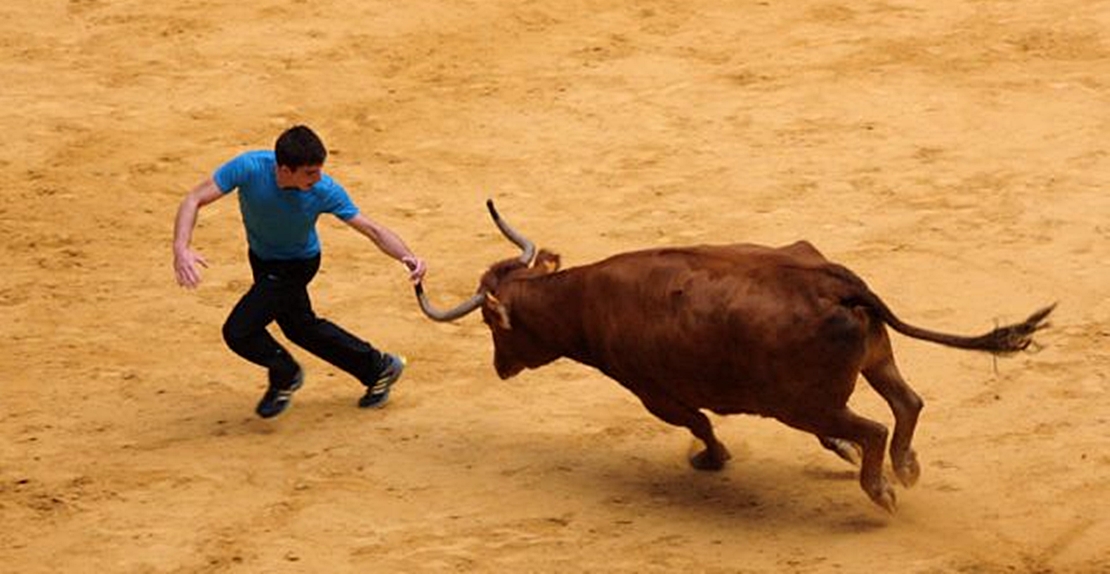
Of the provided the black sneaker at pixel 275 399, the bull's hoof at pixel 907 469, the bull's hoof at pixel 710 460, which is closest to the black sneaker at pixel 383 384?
the black sneaker at pixel 275 399

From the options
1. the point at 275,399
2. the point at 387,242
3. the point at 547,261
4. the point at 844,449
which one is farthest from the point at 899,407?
the point at 275,399

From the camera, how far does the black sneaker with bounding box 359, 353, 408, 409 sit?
433 inches

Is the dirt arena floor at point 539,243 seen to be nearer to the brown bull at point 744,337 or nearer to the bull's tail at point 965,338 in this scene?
the brown bull at point 744,337

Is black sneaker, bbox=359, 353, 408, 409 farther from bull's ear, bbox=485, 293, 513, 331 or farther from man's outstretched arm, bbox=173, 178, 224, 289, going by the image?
man's outstretched arm, bbox=173, 178, 224, 289

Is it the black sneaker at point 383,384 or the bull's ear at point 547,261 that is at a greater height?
the bull's ear at point 547,261

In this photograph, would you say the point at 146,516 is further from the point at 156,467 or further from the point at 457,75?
the point at 457,75

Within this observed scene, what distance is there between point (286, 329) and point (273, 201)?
706 mm

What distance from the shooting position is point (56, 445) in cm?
1070

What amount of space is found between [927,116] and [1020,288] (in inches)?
111

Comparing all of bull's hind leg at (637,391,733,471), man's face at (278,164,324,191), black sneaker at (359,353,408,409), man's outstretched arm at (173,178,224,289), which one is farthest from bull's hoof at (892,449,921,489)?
man's outstretched arm at (173,178,224,289)

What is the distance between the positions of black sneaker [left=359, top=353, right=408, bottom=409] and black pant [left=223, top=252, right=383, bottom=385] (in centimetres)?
4

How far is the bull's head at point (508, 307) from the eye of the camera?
34.0ft

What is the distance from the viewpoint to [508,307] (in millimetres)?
10391

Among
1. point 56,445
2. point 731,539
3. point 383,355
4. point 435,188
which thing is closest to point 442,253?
point 435,188
